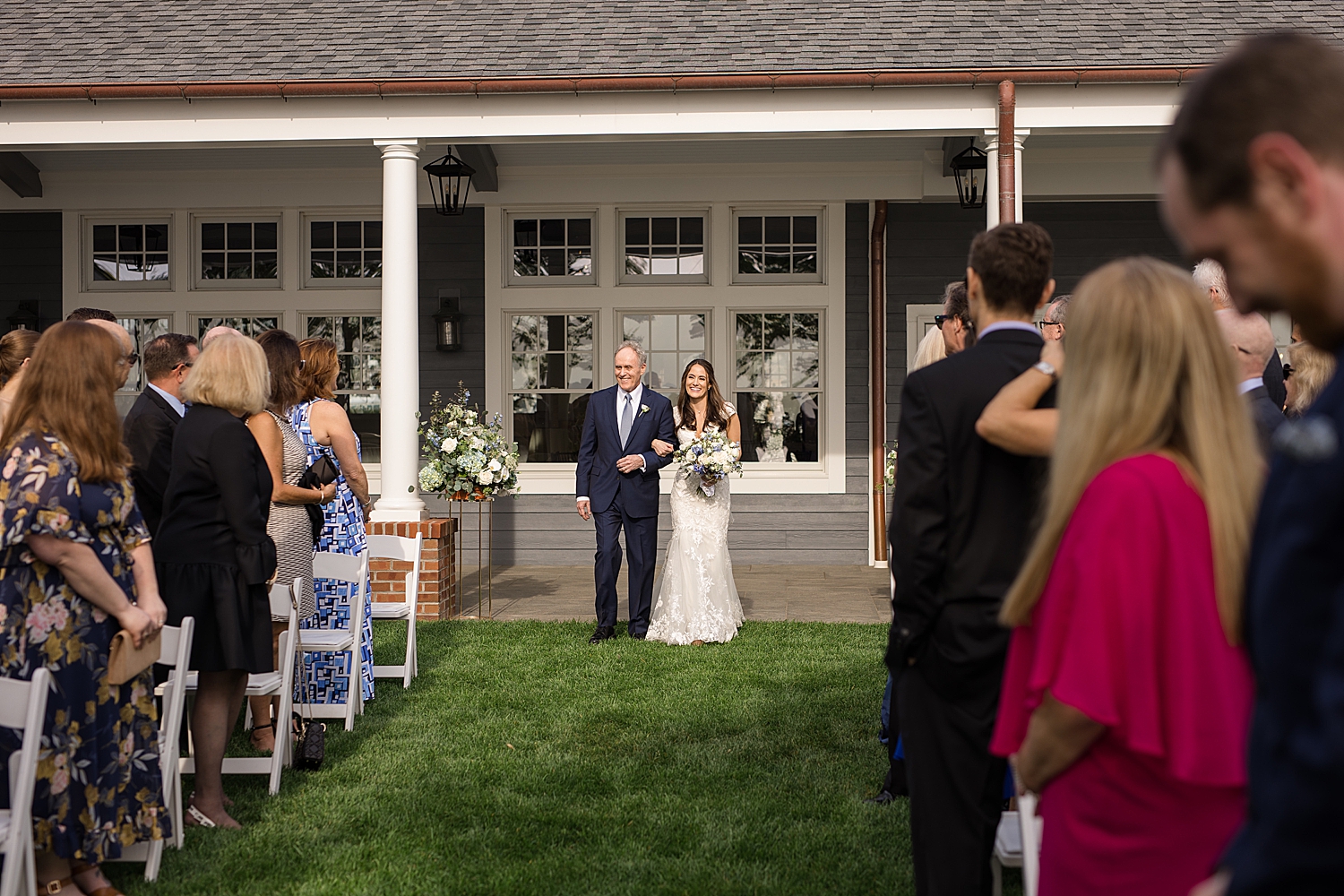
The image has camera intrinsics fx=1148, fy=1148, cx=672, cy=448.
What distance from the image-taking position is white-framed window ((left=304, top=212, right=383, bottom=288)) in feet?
39.1

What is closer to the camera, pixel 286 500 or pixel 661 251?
pixel 286 500

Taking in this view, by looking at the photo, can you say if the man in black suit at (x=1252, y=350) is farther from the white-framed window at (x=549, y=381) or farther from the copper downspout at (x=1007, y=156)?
the white-framed window at (x=549, y=381)

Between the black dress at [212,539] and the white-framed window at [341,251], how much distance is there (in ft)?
26.0

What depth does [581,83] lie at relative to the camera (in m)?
8.60

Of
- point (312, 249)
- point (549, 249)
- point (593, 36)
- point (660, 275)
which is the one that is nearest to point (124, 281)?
point (312, 249)

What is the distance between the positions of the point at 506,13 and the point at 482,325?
10.1 feet

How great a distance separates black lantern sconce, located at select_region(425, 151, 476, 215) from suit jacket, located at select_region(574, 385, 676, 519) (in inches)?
134

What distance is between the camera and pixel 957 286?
4.34 m

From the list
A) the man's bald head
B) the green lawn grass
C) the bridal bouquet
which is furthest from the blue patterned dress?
the man's bald head

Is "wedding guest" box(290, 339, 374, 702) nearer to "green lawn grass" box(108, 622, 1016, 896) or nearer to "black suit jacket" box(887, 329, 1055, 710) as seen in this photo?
"green lawn grass" box(108, 622, 1016, 896)

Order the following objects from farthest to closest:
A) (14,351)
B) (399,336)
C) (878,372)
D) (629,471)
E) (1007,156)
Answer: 1. (878,372)
2. (399,336)
3. (1007,156)
4. (629,471)
5. (14,351)

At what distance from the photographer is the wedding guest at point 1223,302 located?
4309 millimetres

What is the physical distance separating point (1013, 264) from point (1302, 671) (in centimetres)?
196

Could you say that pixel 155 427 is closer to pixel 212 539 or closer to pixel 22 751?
pixel 212 539
